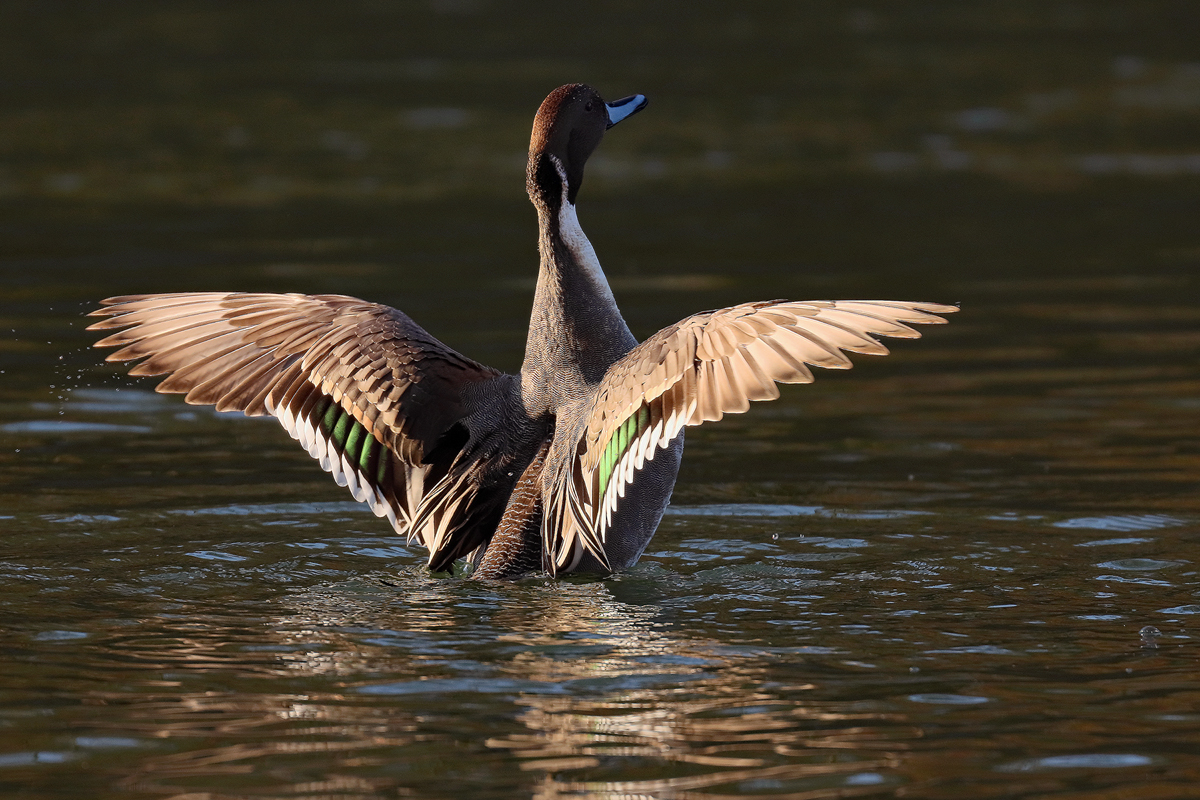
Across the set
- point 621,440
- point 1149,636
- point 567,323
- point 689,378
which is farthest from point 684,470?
point 1149,636

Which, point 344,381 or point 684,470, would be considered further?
point 684,470

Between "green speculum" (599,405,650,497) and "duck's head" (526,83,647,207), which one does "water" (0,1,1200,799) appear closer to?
"green speculum" (599,405,650,497)

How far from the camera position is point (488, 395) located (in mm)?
8344

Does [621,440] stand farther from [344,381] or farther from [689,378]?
[344,381]

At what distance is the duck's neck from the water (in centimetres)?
88

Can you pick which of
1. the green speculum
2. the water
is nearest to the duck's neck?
the green speculum

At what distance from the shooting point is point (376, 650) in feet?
22.6

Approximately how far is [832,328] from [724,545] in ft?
7.37

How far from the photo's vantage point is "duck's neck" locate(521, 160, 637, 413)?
8117mm

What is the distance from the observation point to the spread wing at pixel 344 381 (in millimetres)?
8250

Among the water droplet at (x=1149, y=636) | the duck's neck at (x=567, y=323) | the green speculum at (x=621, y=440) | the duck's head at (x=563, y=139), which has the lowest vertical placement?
the water droplet at (x=1149, y=636)

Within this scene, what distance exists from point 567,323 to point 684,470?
2508 mm

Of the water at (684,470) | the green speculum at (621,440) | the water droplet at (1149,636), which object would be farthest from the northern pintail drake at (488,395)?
the water droplet at (1149,636)

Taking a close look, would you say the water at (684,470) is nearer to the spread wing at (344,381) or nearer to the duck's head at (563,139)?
the spread wing at (344,381)
